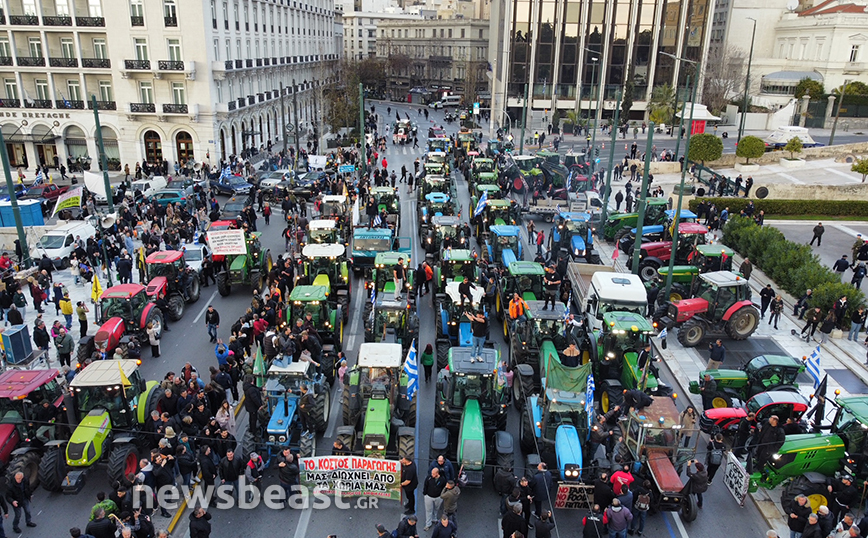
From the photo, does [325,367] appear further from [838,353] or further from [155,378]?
[838,353]

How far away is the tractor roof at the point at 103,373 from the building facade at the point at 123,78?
3566cm

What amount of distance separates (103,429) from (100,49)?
41949 mm

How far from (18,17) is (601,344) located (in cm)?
4840

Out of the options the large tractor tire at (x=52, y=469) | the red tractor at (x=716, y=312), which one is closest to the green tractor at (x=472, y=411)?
the large tractor tire at (x=52, y=469)

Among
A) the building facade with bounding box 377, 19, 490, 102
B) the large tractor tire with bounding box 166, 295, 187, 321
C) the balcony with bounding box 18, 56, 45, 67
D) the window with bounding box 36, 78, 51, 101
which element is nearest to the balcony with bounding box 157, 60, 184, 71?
the balcony with bounding box 18, 56, 45, 67

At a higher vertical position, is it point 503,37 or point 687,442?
point 503,37

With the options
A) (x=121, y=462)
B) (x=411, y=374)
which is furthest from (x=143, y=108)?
(x=411, y=374)

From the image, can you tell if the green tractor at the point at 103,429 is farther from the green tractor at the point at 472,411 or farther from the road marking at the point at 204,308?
the road marking at the point at 204,308

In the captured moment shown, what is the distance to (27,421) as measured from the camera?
13.1m

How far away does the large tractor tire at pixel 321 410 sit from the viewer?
1411cm

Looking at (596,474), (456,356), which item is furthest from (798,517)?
(456,356)

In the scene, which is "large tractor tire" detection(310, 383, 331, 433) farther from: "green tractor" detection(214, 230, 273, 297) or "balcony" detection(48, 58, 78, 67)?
"balcony" detection(48, 58, 78, 67)

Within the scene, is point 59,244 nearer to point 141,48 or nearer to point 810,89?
point 141,48

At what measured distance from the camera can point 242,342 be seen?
1750 cm
